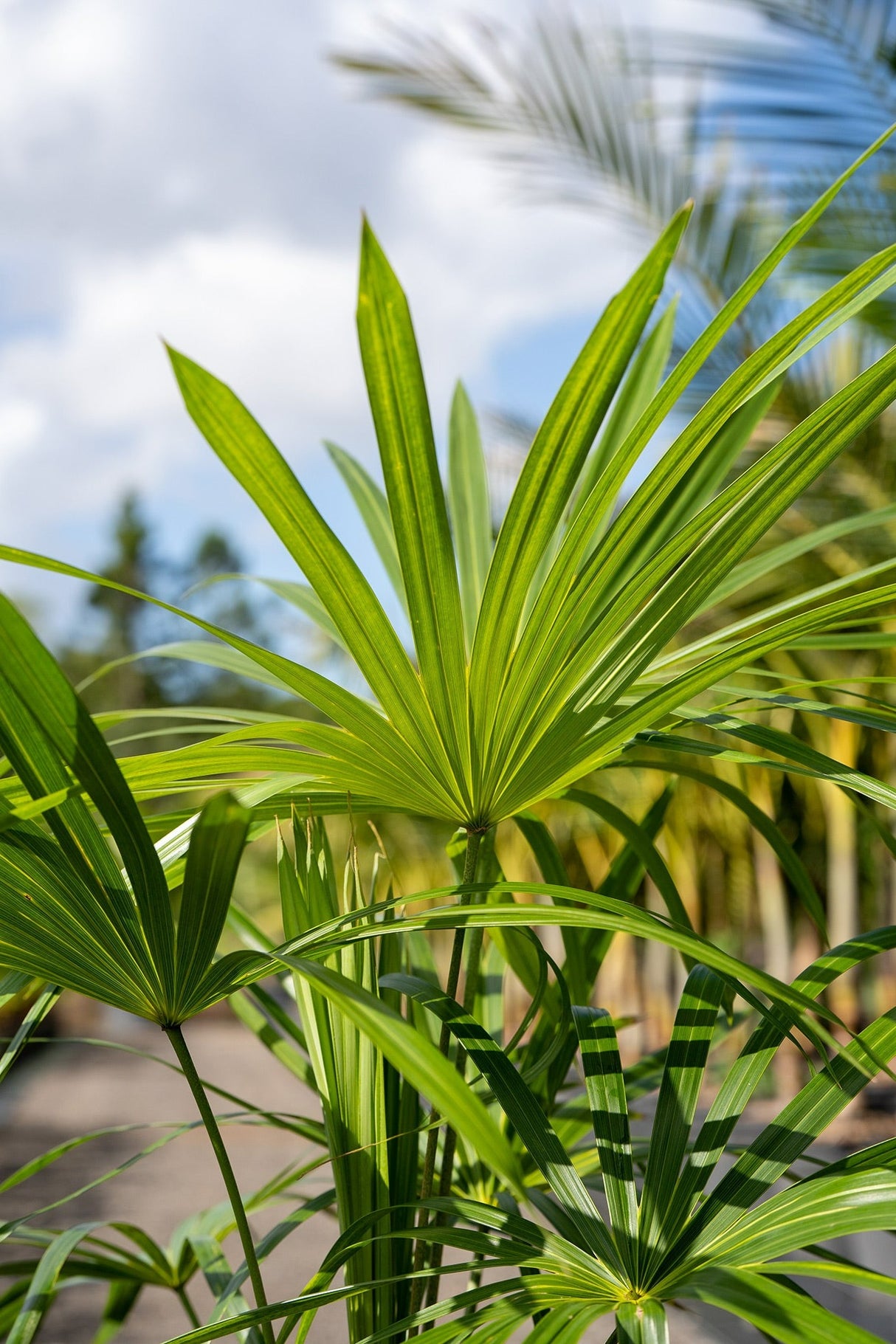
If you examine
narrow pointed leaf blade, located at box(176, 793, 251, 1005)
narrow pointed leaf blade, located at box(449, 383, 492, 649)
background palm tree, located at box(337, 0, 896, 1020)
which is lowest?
narrow pointed leaf blade, located at box(176, 793, 251, 1005)

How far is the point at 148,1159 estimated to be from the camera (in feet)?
12.9

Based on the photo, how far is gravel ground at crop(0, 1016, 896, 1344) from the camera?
210 cm

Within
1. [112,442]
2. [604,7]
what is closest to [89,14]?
[604,7]

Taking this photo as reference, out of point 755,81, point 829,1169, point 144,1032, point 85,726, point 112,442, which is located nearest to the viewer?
point 85,726

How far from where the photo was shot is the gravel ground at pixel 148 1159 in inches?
82.5

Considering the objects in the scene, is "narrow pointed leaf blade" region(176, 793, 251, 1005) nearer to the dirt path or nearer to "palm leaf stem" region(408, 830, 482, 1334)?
"palm leaf stem" region(408, 830, 482, 1334)

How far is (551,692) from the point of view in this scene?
574 mm

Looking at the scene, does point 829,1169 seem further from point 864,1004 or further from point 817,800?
point 864,1004

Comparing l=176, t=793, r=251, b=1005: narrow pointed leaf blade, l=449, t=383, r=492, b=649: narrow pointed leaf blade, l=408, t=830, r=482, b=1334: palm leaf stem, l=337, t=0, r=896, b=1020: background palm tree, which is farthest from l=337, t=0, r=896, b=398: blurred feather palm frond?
l=176, t=793, r=251, b=1005: narrow pointed leaf blade

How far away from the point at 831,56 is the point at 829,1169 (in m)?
2.22

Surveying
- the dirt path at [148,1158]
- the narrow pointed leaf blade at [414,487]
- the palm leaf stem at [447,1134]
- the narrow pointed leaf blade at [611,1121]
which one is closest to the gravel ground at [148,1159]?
the dirt path at [148,1158]

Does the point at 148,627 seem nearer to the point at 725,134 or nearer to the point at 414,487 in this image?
the point at 725,134

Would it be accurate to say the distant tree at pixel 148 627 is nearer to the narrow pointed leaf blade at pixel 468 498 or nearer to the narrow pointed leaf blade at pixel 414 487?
the narrow pointed leaf blade at pixel 468 498

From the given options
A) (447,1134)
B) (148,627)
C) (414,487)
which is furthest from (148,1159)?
(148,627)
